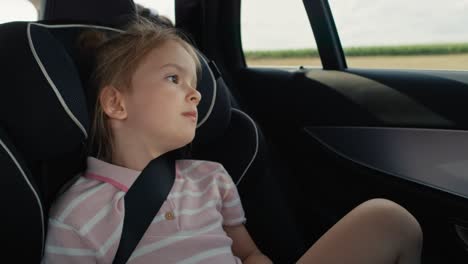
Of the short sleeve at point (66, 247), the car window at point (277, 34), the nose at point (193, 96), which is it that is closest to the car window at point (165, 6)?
the car window at point (277, 34)

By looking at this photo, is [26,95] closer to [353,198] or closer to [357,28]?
[353,198]

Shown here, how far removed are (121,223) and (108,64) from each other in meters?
0.43

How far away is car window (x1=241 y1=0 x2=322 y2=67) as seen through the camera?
7.38 feet

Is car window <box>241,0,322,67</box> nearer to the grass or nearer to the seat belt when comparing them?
the grass

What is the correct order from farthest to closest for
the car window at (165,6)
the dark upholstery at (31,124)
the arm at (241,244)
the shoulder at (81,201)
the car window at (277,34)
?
the car window at (277,34) < the car window at (165,6) < the arm at (241,244) < the shoulder at (81,201) < the dark upholstery at (31,124)

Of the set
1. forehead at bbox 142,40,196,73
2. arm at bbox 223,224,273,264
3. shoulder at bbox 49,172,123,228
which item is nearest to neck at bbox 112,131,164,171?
shoulder at bbox 49,172,123,228

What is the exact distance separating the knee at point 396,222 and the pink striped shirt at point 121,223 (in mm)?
372

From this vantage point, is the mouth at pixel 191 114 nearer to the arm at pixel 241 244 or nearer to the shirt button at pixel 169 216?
the shirt button at pixel 169 216

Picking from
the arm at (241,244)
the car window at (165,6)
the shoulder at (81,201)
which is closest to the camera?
the shoulder at (81,201)

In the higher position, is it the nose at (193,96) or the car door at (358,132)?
the nose at (193,96)

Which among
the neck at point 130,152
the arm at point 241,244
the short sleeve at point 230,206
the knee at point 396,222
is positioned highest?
the neck at point 130,152

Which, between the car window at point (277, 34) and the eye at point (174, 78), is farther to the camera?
the car window at point (277, 34)

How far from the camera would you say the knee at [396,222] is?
123 centimetres

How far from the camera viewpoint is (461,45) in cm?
186
